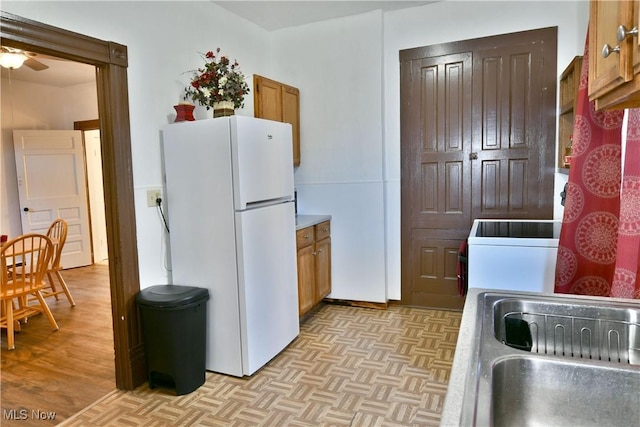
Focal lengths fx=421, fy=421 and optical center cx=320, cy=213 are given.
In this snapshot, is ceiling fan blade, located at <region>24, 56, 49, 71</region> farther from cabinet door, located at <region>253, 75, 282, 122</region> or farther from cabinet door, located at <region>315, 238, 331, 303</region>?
cabinet door, located at <region>315, 238, 331, 303</region>

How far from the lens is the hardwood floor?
2.35m

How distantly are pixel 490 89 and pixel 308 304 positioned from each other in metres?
2.27

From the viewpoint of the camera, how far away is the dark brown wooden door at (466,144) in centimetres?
325

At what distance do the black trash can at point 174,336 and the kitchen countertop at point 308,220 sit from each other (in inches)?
40.9

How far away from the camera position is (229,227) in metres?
2.50

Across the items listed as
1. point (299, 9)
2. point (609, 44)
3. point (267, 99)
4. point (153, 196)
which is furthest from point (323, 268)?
point (609, 44)

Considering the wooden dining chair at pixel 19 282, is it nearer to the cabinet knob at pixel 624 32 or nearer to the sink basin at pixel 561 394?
the sink basin at pixel 561 394

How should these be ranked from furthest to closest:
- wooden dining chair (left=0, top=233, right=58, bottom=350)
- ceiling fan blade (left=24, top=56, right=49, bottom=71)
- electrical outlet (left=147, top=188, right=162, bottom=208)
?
ceiling fan blade (left=24, top=56, right=49, bottom=71)
wooden dining chair (left=0, top=233, right=58, bottom=350)
electrical outlet (left=147, top=188, right=162, bottom=208)

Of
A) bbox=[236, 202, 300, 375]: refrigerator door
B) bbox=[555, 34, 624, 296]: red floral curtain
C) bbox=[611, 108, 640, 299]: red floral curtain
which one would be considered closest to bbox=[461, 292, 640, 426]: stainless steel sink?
bbox=[611, 108, 640, 299]: red floral curtain

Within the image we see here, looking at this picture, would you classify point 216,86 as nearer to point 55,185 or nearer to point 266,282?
point 266,282

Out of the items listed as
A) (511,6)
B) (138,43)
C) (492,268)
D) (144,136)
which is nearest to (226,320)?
(144,136)

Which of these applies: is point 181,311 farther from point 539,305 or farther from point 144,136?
point 539,305

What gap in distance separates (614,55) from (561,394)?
2.41 feet

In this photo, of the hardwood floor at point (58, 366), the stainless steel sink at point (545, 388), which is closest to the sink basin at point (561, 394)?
the stainless steel sink at point (545, 388)
